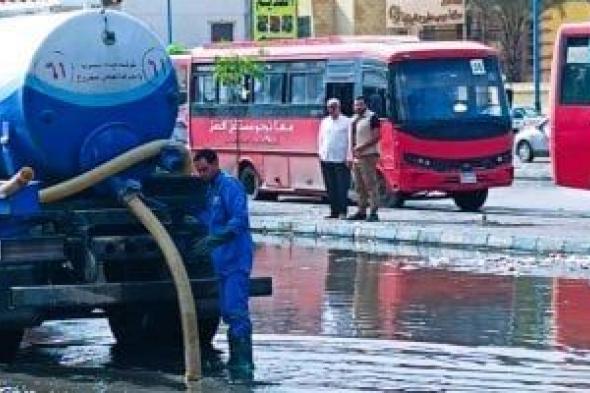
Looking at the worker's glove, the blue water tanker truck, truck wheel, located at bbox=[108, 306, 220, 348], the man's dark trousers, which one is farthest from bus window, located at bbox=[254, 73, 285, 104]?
the worker's glove

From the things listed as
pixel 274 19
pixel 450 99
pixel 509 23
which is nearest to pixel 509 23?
pixel 509 23

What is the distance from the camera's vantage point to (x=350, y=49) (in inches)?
1199

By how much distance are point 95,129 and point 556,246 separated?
29.7ft

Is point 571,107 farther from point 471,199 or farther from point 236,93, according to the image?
point 236,93

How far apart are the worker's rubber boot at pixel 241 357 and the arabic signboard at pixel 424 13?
191ft

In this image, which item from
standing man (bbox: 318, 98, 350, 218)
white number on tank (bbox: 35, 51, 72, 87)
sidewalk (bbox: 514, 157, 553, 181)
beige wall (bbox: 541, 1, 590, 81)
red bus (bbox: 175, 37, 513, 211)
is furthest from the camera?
beige wall (bbox: 541, 1, 590, 81)

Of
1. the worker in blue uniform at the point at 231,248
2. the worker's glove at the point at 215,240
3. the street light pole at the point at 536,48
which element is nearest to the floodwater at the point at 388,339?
the worker in blue uniform at the point at 231,248

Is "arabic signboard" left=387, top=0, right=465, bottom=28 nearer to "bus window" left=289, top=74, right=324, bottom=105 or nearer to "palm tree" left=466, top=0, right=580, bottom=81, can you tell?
"palm tree" left=466, top=0, right=580, bottom=81

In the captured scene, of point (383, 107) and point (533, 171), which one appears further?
point (533, 171)

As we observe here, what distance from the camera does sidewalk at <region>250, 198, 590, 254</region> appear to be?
21828 mm

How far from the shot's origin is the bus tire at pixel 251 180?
3253 cm

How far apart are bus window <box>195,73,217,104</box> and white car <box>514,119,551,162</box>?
1471 centimetres

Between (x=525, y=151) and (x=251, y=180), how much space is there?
55.4 feet

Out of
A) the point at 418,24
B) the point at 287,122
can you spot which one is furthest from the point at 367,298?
the point at 418,24
